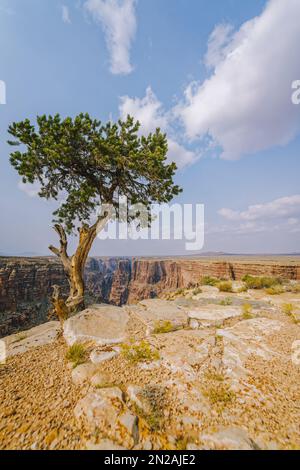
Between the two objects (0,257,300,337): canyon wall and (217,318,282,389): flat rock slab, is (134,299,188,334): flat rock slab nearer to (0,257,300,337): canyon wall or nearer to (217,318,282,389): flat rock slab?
(217,318,282,389): flat rock slab

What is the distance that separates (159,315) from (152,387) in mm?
3514

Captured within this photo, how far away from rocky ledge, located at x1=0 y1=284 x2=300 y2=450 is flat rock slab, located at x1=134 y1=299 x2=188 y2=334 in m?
0.14

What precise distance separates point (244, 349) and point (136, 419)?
308cm

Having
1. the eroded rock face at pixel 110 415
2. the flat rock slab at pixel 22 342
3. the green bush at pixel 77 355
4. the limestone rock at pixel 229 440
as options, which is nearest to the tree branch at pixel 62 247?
the flat rock slab at pixel 22 342

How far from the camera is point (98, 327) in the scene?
5.42 m

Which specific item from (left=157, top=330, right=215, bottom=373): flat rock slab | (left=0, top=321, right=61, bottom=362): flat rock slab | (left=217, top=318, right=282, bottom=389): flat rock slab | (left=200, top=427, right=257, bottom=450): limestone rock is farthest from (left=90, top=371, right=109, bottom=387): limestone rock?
(left=0, top=321, right=61, bottom=362): flat rock slab

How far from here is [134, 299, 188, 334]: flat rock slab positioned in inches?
233

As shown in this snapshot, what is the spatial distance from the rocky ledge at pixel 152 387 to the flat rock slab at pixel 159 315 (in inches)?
5.5

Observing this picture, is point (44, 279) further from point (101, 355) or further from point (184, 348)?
point (184, 348)

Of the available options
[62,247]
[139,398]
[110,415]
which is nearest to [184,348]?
[139,398]

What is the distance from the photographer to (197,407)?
9.05 ft
